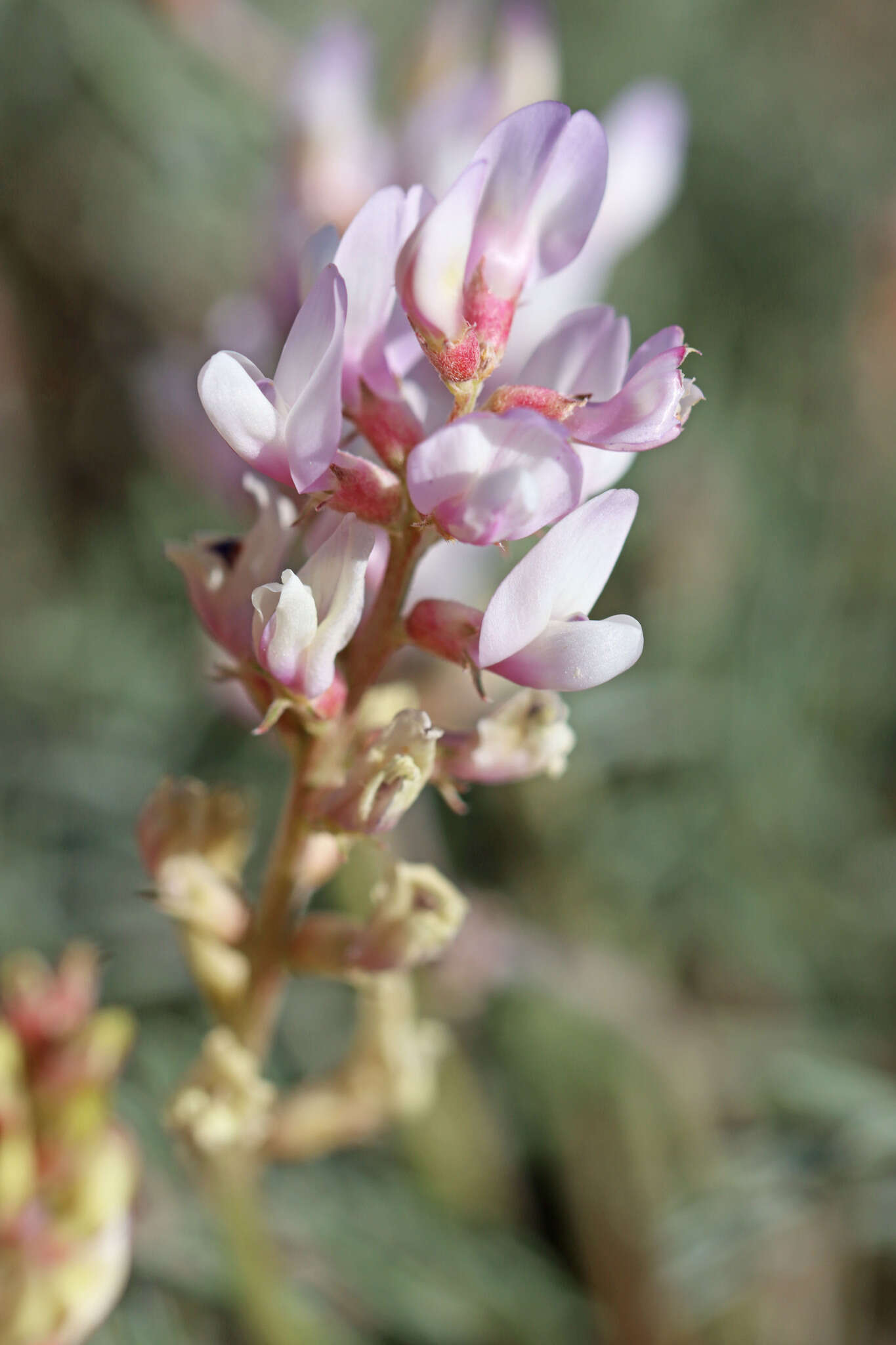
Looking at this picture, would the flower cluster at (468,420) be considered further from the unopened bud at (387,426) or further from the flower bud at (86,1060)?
the flower bud at (86,1060)

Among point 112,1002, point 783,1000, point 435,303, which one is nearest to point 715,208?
point 783,1000

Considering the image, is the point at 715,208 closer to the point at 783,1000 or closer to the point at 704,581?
the point at 704,581

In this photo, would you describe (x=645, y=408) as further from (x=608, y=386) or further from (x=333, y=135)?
(x=333, y=135)

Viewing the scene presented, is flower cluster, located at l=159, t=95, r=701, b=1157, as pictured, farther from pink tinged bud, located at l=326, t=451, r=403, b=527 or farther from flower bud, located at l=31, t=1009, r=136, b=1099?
flower bud, located at l=31, t=1009, r=136, b=1099

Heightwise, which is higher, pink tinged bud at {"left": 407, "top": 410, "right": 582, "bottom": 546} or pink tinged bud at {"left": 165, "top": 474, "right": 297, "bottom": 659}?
pink tinged bud at {"left": 407, "top": 410, "right": 582, "bottom": 546}

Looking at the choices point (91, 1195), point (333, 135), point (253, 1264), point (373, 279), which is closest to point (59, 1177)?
point (91, 1195)

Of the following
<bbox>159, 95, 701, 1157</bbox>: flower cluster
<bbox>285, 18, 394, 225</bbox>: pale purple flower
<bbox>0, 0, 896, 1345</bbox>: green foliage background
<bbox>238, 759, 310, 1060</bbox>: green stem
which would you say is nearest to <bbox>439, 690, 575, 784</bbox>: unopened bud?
<bbox>159, 95, 701, 1157</bbox>: flower cluster

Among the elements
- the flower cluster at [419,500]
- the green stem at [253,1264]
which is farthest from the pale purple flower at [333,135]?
the green stem at [253,1264]
